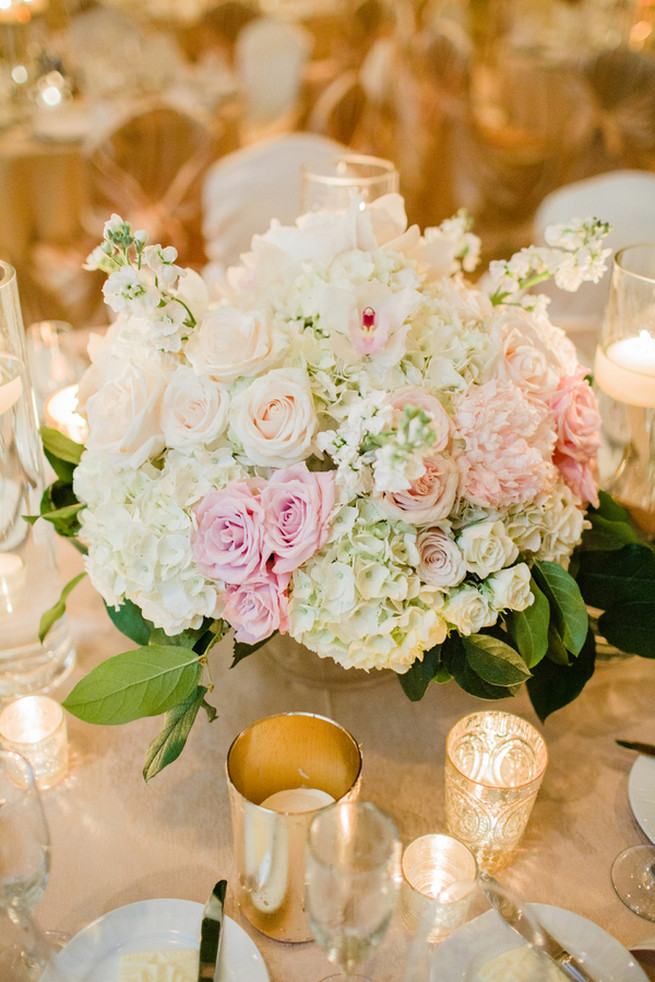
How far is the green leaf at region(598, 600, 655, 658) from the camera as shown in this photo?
0.87m

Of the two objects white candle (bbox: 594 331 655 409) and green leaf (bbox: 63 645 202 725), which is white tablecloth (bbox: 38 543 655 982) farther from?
white candle (bbox: 594 331 655 409)

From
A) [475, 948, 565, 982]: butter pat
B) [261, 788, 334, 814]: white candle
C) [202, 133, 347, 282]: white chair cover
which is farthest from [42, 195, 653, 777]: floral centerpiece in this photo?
[202, 133, 347, 282]: white chair cover

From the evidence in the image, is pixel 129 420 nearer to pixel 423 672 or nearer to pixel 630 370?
pixel 423 672

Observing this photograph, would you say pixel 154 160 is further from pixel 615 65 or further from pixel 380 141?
pixel 615 65

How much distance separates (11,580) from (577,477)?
0.65 meters

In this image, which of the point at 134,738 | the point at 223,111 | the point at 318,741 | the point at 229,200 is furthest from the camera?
the point at 223,111

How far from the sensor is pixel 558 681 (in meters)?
0.86

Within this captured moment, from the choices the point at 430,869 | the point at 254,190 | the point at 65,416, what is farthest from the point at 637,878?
the point at 254,190

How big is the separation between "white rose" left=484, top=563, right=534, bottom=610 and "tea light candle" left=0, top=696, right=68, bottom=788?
473mm

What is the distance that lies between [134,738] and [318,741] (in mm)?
269

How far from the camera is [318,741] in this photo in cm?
74

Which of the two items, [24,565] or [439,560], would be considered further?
[24,565]

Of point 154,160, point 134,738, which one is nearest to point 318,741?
point 134,738

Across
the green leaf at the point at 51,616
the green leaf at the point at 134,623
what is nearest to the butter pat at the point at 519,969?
the green leaf at the point at 134,623
